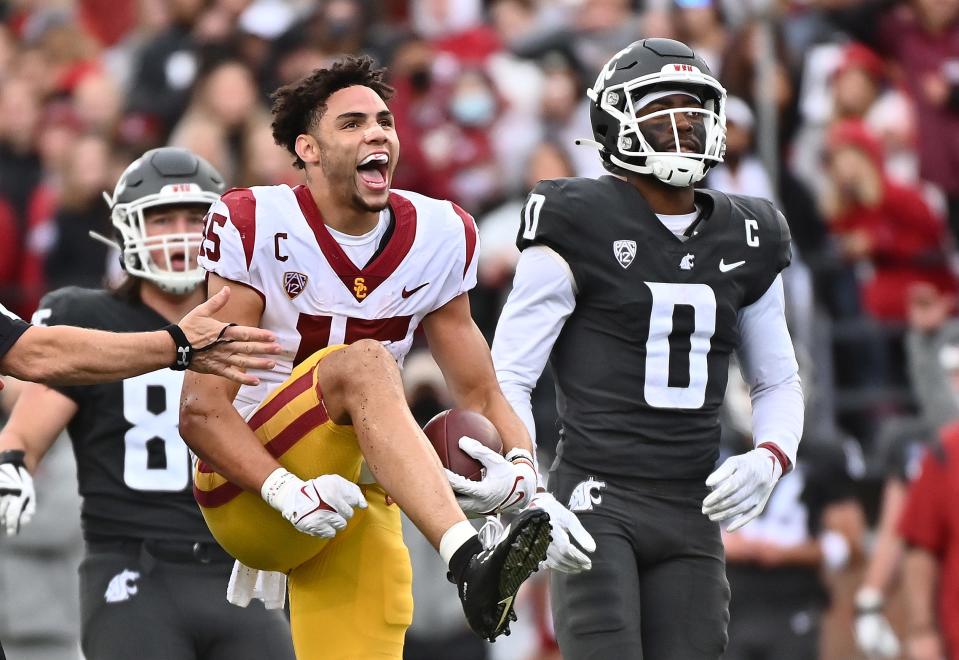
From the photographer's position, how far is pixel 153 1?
476 inches

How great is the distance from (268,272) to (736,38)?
513 centimetres

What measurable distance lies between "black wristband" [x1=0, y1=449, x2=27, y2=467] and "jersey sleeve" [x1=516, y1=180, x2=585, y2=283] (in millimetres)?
1703

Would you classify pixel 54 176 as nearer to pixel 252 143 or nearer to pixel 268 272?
pixel 252 143

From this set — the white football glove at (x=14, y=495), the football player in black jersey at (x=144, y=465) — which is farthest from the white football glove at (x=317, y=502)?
the white football glove at (x=14, y=495)

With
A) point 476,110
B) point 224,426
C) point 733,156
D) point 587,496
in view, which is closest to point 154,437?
point 224,426

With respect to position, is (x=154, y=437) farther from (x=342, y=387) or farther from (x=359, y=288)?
(x=342, y=387)

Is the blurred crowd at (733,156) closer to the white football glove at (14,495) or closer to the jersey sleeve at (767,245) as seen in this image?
the jersey sleeve at (767,245)

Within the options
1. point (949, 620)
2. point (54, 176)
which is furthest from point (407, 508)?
point (54, 176)

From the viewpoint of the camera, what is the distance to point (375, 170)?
525cm

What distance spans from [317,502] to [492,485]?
46cm

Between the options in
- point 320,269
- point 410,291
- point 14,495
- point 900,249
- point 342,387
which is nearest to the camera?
point 342,387

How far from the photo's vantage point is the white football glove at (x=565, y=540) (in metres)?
4.88

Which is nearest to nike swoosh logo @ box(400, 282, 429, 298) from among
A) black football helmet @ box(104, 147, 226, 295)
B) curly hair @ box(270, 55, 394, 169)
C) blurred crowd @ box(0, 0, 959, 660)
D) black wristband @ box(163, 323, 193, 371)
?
curly hair @ box(270, 55, 394, 169)

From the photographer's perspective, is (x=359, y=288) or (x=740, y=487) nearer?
(x=740, y=487)
